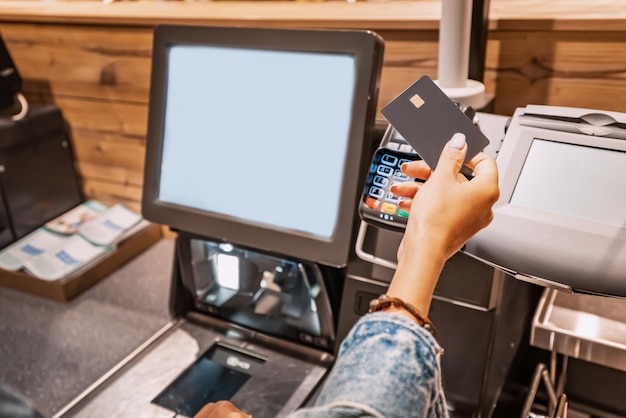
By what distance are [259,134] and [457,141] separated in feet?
1.56

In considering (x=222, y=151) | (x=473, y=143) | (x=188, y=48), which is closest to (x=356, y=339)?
(x=473, y=143)

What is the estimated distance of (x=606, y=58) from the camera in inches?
45.1

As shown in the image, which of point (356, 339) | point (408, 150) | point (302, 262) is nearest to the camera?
point (356, 339)

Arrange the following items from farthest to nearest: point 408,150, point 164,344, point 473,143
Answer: point 164,344 → point 408,150 → point 473,143

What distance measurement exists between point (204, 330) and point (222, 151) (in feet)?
1.37

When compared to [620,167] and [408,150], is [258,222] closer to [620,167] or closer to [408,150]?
[408,150]

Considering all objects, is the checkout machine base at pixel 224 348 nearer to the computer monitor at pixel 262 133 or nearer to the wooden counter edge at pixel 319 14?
the computer monitor at pixel 262 133

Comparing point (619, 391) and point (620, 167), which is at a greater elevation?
point (620, 167)

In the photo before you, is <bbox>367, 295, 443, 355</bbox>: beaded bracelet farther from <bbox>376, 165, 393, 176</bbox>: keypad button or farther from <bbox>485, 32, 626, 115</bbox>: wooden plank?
<bbox>485, 32, 626, 115</bbox>: wooden plank

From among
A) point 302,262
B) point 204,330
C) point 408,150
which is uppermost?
point 408,150

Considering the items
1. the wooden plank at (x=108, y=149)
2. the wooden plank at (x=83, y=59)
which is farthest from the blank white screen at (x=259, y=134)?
the wooden plank at (x=108, y=149)

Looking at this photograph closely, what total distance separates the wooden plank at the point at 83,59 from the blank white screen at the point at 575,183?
1192mm

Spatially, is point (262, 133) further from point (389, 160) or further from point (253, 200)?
point (389, 160)

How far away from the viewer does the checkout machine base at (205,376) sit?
3.63 feet
